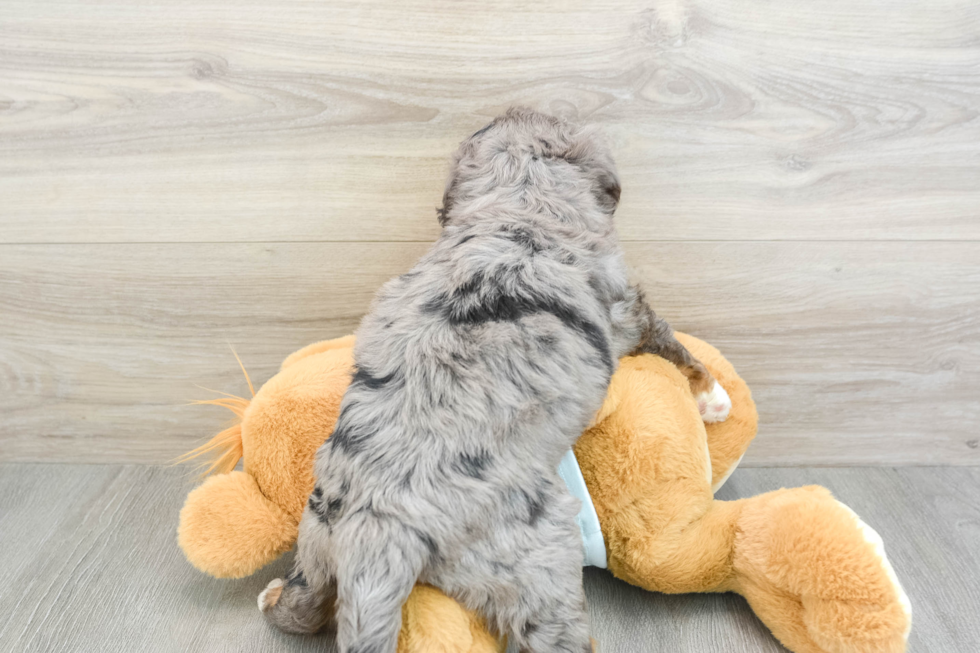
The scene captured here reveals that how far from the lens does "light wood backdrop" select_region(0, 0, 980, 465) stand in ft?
4.71

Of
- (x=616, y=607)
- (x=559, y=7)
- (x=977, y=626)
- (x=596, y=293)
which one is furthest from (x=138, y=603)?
(x=977, y=626)

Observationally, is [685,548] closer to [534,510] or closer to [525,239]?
[534,510]

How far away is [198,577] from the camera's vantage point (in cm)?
141

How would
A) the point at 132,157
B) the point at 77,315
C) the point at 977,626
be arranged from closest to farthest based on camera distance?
the point at 977,626 < the point at 132,157 < the point at 77,315

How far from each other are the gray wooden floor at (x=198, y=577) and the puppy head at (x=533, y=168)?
0.80m

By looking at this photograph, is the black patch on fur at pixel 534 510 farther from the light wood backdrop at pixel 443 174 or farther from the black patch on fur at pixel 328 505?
the light wood backdrop at pixel 443 174

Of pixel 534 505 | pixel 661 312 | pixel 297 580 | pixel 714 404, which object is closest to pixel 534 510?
pixel 534 505

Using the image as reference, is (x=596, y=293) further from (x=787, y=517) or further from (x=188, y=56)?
(x=188, y=56)

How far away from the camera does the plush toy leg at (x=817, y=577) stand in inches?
41.2

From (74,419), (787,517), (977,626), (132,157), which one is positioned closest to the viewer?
(787,517)

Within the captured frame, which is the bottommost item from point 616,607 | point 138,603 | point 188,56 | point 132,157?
point 138,603

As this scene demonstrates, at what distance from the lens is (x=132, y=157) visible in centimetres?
153

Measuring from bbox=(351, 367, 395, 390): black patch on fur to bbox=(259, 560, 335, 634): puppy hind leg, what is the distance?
0.32 meters

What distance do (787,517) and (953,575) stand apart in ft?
1.83
